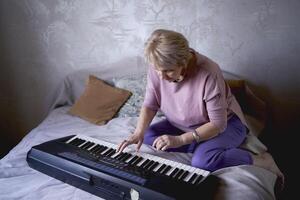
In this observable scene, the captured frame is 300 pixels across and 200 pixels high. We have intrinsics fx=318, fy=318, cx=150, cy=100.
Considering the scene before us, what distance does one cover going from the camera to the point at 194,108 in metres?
1.47

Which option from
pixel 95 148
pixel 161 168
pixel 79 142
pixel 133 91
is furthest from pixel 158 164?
pixel 133 91

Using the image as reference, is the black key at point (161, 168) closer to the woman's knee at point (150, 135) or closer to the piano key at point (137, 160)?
the piano key at point (137, 160)

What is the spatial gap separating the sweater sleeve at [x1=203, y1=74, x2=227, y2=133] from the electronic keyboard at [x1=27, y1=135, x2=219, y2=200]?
0.92ft

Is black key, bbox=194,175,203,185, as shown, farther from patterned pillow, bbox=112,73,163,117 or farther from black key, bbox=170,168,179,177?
patterned pillow, bbox=112,73,163,117

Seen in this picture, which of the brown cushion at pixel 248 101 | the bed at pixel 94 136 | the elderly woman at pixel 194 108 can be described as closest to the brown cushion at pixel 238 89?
the brown cushion at pixel 248 101

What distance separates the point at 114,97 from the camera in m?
2.03

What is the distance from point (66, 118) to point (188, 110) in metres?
0.87

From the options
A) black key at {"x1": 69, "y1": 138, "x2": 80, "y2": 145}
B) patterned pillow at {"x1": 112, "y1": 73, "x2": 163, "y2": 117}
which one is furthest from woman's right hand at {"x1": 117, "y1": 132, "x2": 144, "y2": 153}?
patterned pillow at {"x1": 112, "y1": 73, "x2": 163, "y2": 117}

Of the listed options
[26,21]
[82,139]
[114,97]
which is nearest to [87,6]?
[26,21]

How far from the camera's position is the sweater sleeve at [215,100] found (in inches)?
55.0

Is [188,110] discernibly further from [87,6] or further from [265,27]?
[87,6]

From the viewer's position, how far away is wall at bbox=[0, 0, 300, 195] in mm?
1920

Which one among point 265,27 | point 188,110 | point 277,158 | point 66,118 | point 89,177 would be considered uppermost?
point 265,27

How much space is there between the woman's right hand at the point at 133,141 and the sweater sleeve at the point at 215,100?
1.12ft
